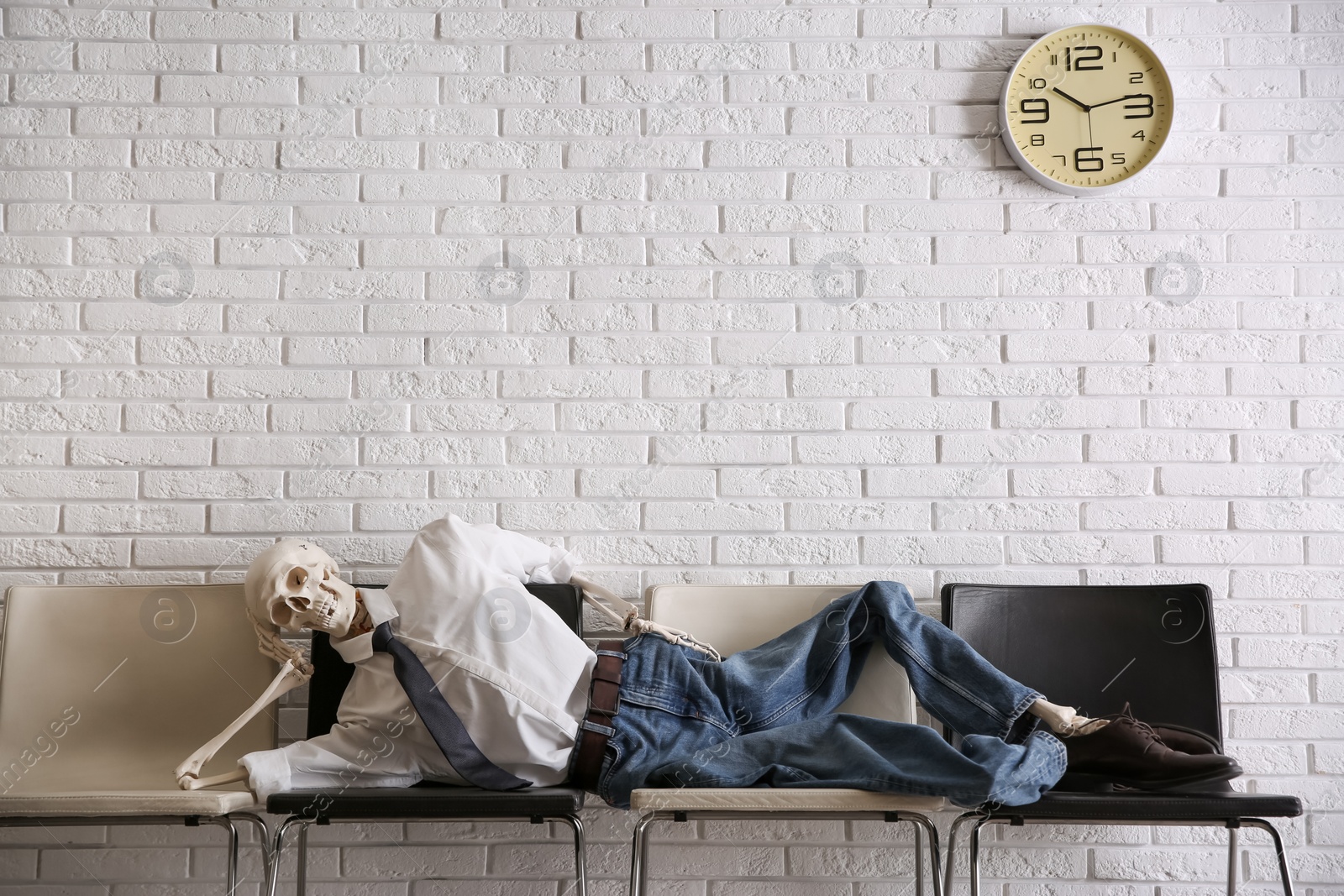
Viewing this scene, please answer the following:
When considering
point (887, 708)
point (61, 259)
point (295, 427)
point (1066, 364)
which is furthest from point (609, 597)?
point (61, 259)

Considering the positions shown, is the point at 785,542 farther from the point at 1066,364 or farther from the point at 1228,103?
the point at 1228,103

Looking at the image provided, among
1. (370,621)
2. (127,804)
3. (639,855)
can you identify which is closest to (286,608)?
(370,621)

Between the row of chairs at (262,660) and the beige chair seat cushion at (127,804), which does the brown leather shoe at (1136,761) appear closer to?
the row of chairs at (262,660)

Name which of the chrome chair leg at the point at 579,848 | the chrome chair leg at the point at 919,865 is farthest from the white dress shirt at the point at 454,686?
the chrome chair leg at the point at 919,865

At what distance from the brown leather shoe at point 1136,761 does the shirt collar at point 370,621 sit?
1338 millimetres

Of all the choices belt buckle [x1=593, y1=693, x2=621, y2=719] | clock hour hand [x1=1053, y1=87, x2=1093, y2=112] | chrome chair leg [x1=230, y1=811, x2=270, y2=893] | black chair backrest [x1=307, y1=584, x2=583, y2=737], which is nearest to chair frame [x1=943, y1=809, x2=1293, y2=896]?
belt buckle [x1=593, y1=693, x2=621, y2=719]

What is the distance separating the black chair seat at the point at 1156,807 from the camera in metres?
1.59

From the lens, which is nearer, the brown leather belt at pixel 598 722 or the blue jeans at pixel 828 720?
the blue jeans at pixel 828 720

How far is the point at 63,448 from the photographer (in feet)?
7.35

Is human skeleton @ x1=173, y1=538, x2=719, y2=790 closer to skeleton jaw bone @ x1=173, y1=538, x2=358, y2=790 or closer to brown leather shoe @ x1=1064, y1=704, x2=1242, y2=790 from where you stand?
skeleton jaw bone @ x1=173, y1=538, x2=358, y2=790

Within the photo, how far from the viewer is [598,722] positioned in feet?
5.91

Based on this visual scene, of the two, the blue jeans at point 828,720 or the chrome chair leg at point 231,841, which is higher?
the blue jeans at point 828,720

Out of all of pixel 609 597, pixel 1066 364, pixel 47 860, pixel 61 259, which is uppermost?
pixel 61 259

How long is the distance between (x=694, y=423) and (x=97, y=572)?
4.90ft
